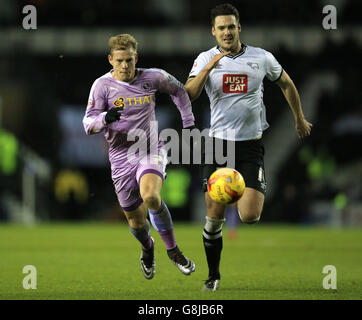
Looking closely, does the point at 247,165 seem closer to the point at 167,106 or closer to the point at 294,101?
the point at 294,101

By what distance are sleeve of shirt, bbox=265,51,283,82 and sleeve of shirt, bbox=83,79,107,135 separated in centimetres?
158

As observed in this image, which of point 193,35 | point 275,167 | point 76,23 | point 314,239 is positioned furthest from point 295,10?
point 314,239

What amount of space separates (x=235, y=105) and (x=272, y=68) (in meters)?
0.54

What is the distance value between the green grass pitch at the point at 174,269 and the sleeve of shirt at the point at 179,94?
164 centimetres

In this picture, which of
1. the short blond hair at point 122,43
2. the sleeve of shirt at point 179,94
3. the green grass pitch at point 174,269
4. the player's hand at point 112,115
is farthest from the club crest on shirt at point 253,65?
the green grass pitch at point 174,269

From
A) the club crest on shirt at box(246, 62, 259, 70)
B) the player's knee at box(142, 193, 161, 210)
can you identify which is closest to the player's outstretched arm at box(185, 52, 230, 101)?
the club crest on shirt at box(246, 62, 259, 70)

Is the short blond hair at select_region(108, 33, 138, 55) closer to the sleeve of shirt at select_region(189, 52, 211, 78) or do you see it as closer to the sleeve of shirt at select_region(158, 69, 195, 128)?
the sleeve of shirt at select_region(158, 69, 195, 128)

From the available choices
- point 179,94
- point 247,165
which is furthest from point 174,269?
point 179,94

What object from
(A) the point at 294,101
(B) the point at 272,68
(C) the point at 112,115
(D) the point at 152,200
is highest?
(B) the point at 272,68

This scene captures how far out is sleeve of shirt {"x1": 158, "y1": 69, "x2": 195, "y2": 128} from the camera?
294 inches

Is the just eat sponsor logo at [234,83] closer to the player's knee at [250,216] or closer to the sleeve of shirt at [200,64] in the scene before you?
the sleeve of shirt at [200,64]

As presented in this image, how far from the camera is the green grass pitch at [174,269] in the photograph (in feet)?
23.0

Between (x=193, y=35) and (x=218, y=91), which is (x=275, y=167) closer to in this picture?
(x=193, y=35)

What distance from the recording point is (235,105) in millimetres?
7199
